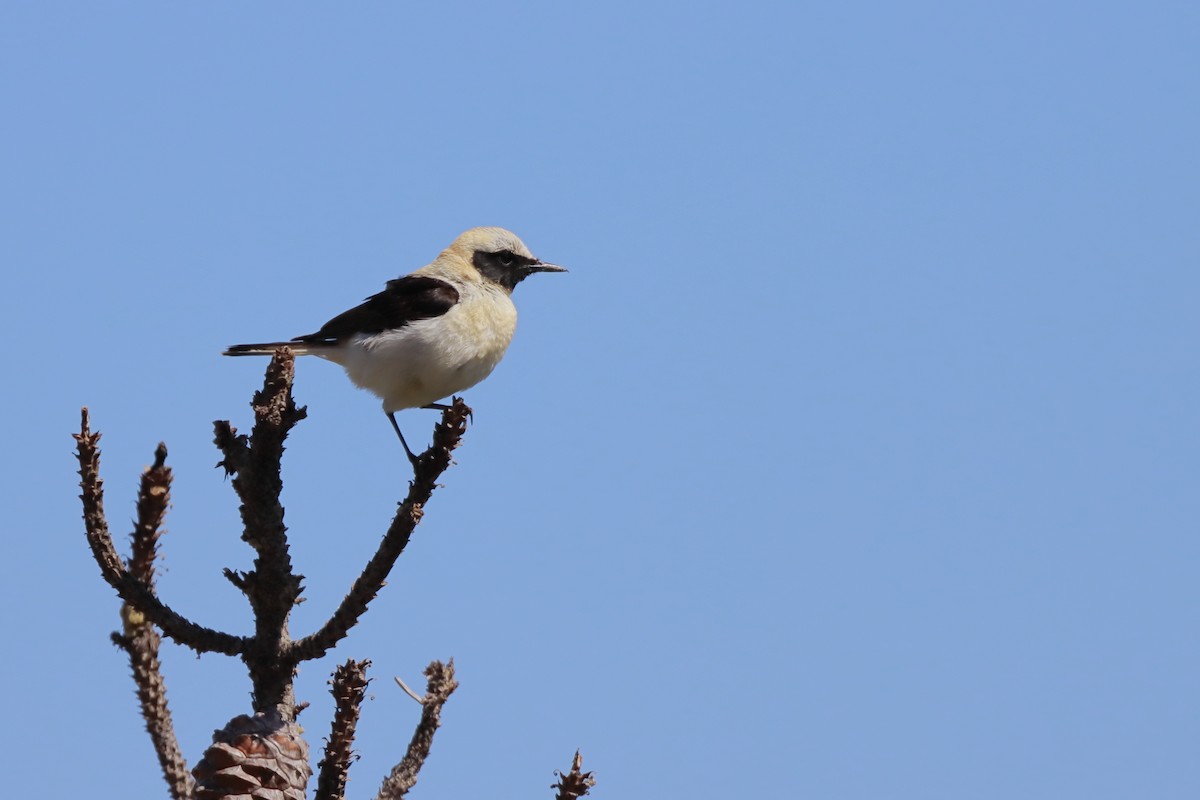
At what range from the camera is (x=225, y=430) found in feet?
14.9

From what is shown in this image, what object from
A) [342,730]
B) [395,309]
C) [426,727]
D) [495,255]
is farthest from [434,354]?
[342,730]

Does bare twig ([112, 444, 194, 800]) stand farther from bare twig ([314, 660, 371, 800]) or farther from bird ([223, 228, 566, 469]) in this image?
bird ([223, 228, 566, 469])

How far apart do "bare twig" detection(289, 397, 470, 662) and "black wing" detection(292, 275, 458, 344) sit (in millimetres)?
3468

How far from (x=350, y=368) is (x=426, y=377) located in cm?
77

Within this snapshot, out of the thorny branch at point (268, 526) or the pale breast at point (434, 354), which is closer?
the thorny branch at point (268, 526)

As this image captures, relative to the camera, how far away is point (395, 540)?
14.9 feet

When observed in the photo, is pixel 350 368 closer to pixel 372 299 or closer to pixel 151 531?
pixel 372 299

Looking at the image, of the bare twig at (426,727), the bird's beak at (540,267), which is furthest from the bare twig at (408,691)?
the bird's beak at (540,267)

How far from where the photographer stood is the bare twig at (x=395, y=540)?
14.1 feet

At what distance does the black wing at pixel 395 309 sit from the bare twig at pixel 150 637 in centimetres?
367

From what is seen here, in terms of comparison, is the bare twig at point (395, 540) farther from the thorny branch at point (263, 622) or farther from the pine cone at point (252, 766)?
the pine cone at point (252, 766)

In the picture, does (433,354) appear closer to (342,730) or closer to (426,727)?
(426,727)

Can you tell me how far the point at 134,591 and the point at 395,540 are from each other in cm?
91

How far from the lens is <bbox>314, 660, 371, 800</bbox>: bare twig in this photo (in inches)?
145
